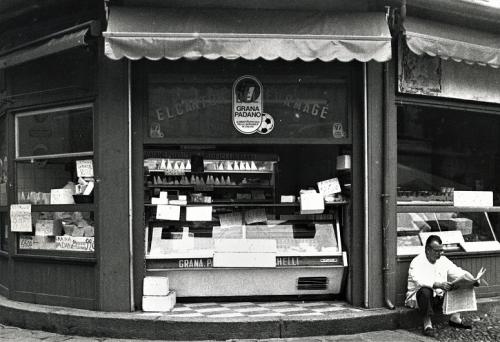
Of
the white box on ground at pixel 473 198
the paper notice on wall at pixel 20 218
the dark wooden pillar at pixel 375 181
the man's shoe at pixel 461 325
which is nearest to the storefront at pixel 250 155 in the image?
the dark wooden pillar at pixel 375 181

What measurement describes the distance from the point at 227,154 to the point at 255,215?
936mm

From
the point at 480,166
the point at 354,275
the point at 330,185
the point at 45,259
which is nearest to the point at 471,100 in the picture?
the point at 480,166

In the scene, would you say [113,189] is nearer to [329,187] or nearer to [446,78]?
[329,187]

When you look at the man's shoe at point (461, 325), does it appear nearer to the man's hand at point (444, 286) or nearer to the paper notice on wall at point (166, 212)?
the man's hand at point (444, 286)

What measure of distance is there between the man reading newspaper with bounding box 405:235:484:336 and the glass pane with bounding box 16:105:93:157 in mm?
4335

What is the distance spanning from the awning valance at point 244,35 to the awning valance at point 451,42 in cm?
45

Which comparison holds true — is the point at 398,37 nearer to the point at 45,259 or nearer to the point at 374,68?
the point at 374,68

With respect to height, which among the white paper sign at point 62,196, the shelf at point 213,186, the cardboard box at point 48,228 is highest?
the shelf at point 213,186

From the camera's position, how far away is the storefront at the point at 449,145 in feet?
23.0

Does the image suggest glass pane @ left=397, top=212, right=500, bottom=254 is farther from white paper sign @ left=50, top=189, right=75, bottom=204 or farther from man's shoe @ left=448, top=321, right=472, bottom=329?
white paper sign @ left=50, top=189, right=75, bottom=204

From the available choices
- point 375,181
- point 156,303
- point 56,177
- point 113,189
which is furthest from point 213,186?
point 375,181

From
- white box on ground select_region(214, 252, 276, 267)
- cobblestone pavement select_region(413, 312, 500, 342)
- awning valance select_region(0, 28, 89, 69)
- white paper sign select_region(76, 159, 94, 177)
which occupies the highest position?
awning valance select_region(0, 28, 89, 69)

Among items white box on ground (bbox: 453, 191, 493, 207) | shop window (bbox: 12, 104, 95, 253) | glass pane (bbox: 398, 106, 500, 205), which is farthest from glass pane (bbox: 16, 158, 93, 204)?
white box on ground (bbox: 453, 191, 493, 207)

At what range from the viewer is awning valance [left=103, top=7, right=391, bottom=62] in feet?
19.8
